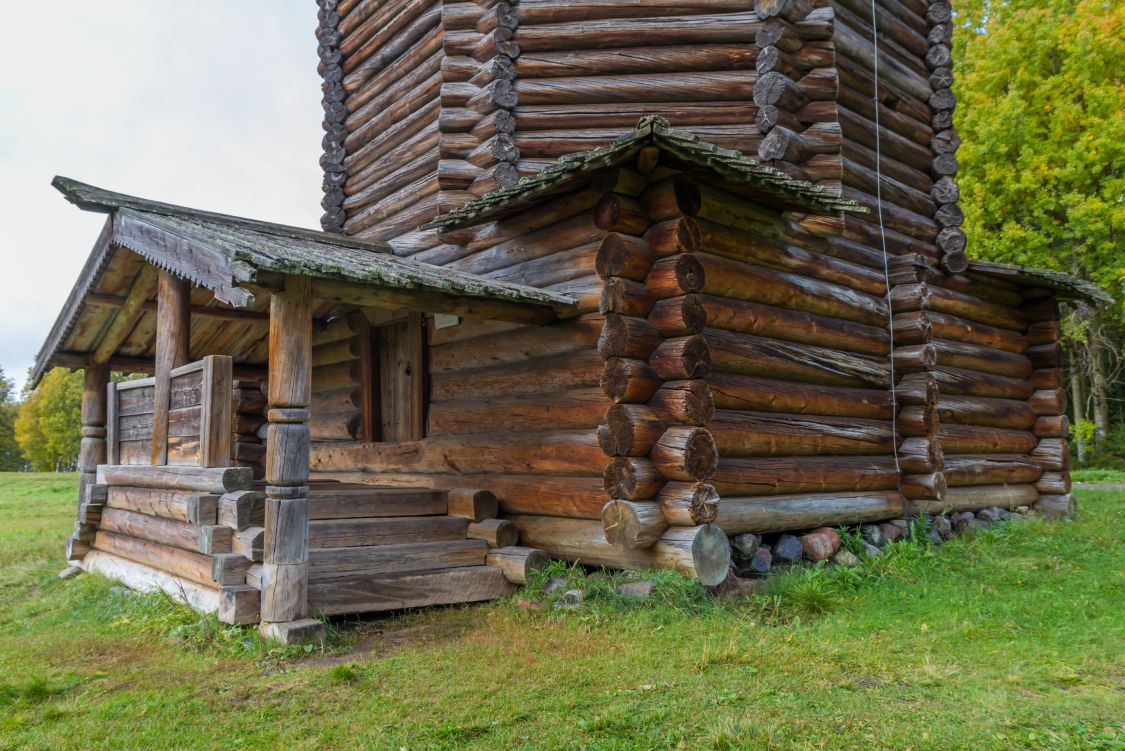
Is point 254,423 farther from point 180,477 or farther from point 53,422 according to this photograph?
point 53,422

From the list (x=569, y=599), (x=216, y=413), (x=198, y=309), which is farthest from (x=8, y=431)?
(x=569, y=599)

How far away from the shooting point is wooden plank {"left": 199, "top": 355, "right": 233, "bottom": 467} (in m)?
7.24

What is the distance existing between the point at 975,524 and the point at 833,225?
15.8 ft

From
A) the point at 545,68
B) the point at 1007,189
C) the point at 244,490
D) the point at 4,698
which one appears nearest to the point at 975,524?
the point at 545,68

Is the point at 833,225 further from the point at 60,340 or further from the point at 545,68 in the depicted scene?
the point at 60,340

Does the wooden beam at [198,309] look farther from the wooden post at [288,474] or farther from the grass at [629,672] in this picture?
the wooden post at [288,474]

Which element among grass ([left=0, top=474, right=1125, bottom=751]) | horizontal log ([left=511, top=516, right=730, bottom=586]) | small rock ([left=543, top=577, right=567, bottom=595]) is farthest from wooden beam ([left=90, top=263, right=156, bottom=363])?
small rock ([left=543, top=577, right=567, bottom=595])

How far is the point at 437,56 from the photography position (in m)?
9.98

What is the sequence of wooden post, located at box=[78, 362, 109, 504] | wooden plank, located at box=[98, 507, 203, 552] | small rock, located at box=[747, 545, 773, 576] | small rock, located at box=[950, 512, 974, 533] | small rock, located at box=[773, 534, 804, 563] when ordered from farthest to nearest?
wooden post, located at box=[78, 362, 109, 504]
small rock, located at box=[950, 512, 974, 533]
small rock, located at box=[773, 534, 804, 563]
wooden plank, located at box=[98, 507, 203, 552]
small rock, located at box=[747, 545, 773, 576]

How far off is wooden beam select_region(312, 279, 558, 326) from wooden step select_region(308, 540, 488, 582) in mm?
2178

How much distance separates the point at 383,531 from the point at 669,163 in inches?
166

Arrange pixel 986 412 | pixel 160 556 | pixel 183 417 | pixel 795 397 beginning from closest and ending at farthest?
1. pixel 183 417
2. pixel 795 397
3. pixel 160 556
4. pixel 986 412

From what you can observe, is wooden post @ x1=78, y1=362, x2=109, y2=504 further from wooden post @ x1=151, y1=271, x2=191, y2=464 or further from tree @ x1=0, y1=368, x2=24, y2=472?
tree @ x1=0, y1=368, x2=24, y2=472

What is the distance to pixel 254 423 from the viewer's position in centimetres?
1012
